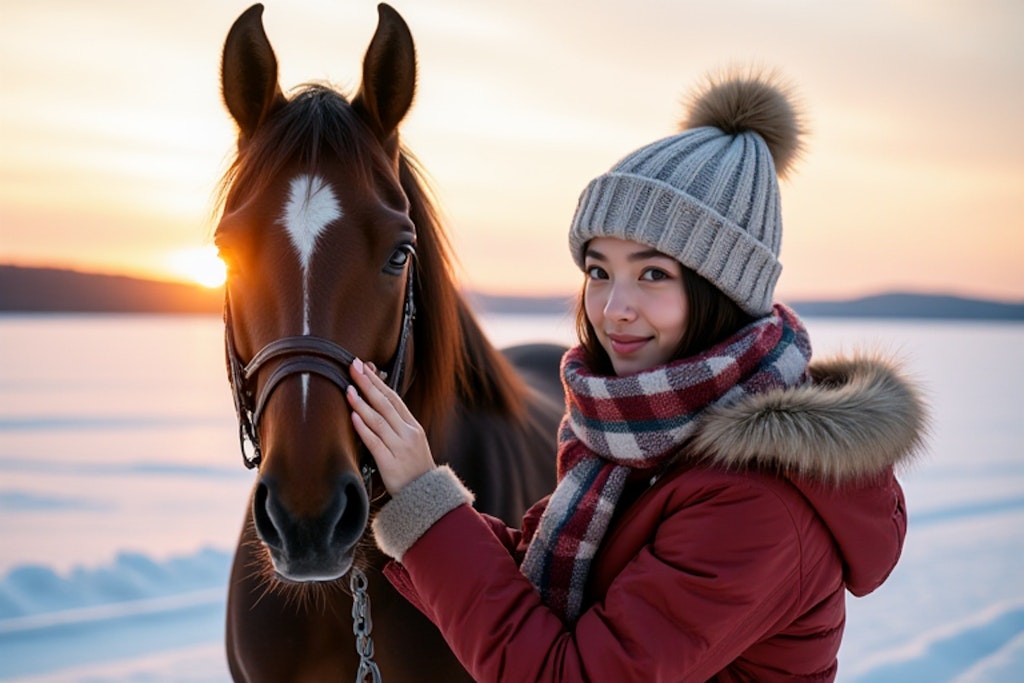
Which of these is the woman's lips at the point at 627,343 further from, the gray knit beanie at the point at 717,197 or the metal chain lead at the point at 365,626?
the metal chain lead at the point at 365,626

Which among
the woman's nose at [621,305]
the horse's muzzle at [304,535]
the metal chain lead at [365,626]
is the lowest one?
the metal chain lead at [365,626]

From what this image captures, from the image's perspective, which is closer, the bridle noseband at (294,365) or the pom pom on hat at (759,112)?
the bridle noseband at (294,365)

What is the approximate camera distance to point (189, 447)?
9.58 metres

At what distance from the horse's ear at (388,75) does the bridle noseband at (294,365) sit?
0.38 metres

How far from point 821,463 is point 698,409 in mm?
256

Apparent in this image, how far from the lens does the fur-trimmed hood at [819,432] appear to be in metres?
1.50

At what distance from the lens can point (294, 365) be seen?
5.38ft

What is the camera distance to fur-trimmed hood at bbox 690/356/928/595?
150cm

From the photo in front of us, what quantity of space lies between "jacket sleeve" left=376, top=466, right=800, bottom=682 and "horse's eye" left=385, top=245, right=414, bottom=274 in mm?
608

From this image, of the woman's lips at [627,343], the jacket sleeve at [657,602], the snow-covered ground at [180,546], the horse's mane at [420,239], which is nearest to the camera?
the jacket sleeve at [657,602]

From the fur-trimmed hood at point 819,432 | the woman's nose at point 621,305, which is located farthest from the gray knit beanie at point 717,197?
the fur-trimmed hood at point 819,432

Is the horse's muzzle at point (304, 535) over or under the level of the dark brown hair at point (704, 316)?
under

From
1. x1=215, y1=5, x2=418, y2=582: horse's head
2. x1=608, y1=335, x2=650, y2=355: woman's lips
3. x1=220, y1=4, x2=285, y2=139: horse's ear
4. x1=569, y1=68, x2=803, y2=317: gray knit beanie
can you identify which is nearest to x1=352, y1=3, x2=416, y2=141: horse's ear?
x1=215, y1=5, x2=418, y2=582: horse's head

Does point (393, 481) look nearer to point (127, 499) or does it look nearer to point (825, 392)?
point (825, 392)
